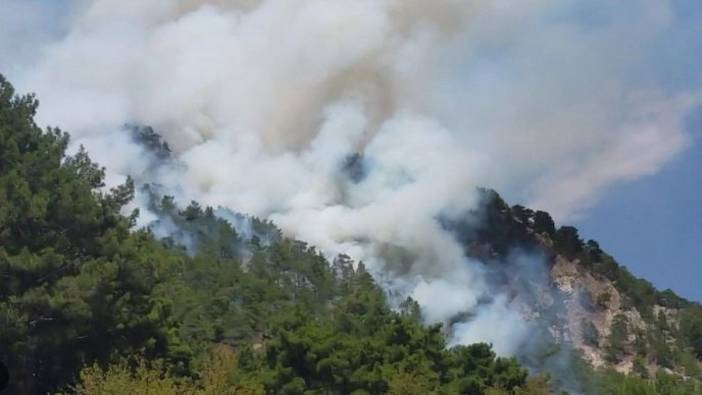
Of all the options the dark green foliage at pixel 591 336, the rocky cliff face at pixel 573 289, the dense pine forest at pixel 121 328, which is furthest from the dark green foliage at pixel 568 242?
the dense pine forest at pixel 121 328

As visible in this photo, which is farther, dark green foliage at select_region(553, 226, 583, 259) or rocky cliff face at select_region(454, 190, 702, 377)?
dark green foliage at select_region(553, 226, 583, 259)

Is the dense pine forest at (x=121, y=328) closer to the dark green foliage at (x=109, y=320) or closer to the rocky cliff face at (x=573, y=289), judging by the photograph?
the dark green foliage at (x=109, y=320)

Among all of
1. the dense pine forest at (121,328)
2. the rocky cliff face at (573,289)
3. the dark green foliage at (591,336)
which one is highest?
the rocky cliff face at (573,289)

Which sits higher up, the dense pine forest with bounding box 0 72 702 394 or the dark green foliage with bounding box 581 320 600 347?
the dark green foliage with bounding box 581 320 600 347

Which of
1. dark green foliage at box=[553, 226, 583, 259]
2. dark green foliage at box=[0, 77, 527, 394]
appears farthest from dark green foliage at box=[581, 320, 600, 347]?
dark green foliage at box=[0, 77, 527, 394]

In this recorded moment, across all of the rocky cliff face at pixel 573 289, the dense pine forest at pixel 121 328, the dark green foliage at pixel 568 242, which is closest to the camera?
the dense pine forest at pixel 121 328

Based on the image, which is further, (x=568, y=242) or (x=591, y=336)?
(x=568, y=242)

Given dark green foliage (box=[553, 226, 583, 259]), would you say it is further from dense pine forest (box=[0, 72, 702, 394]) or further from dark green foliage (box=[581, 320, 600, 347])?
dense pine forest (box=[0, 72, 702, 394])

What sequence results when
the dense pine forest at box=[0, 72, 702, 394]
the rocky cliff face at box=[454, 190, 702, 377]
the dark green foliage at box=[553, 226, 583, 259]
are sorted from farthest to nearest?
the dark green foliage at box=[553, 226, 583, 259]
the rocky cliff face at box=[454, 190, 702, 377]
the dense pine forest at box=[0, 72, 702, 394]

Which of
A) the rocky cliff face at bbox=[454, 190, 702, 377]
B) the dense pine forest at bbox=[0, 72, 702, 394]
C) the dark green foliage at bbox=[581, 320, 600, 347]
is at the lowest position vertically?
the dense pine forest at bbox=[0, 72, 702, 394]

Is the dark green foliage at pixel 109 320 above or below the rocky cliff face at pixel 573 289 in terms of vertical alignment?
A: below

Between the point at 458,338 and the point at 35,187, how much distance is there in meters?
95.8

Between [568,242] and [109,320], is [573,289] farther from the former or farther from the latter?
[109,320]

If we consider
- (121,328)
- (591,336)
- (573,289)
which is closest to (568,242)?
(573,289)
